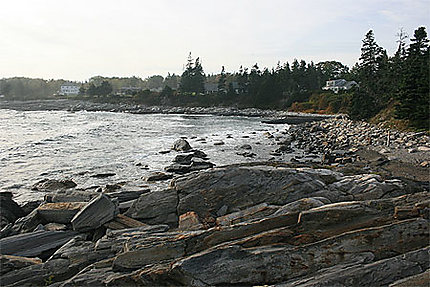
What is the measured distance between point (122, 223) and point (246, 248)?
480cm

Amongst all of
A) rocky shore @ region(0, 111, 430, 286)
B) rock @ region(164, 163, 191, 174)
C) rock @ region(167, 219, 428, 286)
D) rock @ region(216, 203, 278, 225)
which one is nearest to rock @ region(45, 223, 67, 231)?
rocky shore @ region(0, 111, 430, 286)

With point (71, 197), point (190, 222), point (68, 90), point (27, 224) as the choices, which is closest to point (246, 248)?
point (190, 222)

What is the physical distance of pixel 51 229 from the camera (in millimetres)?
9766

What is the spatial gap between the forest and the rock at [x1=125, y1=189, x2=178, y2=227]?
78.0ft

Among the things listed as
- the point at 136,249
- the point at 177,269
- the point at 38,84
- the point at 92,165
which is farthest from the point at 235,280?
the point at 38,84

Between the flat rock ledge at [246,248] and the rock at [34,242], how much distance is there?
0.03m

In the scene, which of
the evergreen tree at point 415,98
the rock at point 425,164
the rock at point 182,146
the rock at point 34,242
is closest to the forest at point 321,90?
the evergreen tree at point 415,98

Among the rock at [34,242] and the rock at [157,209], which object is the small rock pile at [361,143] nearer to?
the rock at [157,209]

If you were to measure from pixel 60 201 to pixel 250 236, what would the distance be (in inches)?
333

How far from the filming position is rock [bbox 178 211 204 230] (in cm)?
881

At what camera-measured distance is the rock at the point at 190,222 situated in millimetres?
8814

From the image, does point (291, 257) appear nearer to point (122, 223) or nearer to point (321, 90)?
point (122, 223)

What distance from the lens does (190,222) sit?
9250 millimetres

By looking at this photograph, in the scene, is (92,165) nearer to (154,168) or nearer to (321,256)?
(154,168)
